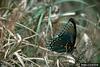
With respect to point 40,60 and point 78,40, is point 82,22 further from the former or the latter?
point 40,60

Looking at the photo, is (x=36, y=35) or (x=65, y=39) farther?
(x=36, y=35)

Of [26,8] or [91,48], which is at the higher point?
[26,8]

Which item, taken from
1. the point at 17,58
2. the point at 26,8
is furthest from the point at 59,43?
the point at 26,8

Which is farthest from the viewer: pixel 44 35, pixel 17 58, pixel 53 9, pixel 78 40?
pixel 53 9
